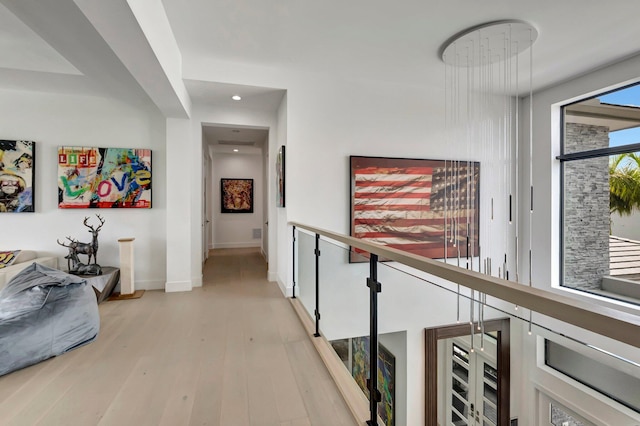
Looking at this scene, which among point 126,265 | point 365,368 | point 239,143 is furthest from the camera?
point 239,143

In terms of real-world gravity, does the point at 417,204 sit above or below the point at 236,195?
below

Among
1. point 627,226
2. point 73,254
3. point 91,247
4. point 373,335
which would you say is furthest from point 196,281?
point 627,226

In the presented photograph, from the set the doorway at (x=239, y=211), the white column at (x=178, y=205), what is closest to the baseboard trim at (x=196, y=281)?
the white column at (x=178, y=205)

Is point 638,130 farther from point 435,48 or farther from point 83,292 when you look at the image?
point 83,292

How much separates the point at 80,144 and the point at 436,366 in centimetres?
527

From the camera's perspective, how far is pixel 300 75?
12.0 ft

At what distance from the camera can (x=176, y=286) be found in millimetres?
3893

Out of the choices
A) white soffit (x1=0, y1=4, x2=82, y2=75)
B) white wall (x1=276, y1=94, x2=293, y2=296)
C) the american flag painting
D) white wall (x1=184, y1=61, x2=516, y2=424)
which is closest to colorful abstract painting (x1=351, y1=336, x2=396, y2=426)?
white wall (x1=184, y1=61, x2=516, y2=424)

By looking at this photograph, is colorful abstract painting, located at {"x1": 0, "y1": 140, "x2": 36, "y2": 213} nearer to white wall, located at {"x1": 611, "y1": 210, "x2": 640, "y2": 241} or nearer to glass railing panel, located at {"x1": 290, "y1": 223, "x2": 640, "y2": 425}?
glass railing panel, located at {"x1": 290, "y1": 223, "x2": 640, "y2": 425}

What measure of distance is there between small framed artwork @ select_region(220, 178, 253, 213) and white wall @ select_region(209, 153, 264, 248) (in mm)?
90

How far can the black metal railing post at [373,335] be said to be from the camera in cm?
159

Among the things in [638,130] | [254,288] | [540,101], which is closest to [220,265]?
[254,288]

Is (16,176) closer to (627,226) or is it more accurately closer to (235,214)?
(235,214)

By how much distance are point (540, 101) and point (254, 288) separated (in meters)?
4.86
